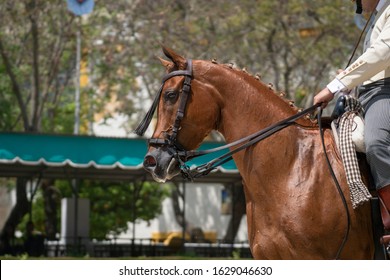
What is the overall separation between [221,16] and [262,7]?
66.6 inches

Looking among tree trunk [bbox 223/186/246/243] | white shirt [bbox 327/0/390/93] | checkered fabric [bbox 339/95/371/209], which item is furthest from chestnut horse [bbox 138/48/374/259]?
tree trunk [bbox 223/186/246/243]

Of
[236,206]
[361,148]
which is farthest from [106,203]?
[361,148]

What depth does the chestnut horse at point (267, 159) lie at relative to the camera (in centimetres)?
654

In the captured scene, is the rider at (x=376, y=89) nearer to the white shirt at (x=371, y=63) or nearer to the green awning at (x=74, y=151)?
the white shirt at (x=371, y=63)

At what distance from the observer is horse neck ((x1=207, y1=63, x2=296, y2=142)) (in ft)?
23.0

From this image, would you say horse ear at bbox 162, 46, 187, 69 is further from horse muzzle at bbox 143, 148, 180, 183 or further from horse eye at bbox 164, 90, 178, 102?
horse muzzle at bbox 143, 148, 180, 183

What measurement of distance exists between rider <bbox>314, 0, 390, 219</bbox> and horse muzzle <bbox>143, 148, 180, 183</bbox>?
1.22m

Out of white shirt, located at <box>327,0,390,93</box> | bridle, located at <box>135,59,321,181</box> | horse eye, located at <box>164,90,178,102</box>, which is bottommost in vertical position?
bridle, located at <box>135,59,321,181</box>

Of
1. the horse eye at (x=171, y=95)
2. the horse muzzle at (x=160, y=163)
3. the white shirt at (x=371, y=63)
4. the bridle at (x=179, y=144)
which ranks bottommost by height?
the horse muzzle at (x=160, y=163)

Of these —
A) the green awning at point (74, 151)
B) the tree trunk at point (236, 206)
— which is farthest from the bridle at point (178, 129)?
the tree trunk at point (236, 206)

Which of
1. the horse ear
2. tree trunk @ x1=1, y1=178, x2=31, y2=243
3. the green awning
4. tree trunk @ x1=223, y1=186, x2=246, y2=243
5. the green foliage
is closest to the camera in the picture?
the horse ear

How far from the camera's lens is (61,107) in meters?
38.6

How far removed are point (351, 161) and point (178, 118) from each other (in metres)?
1.35
